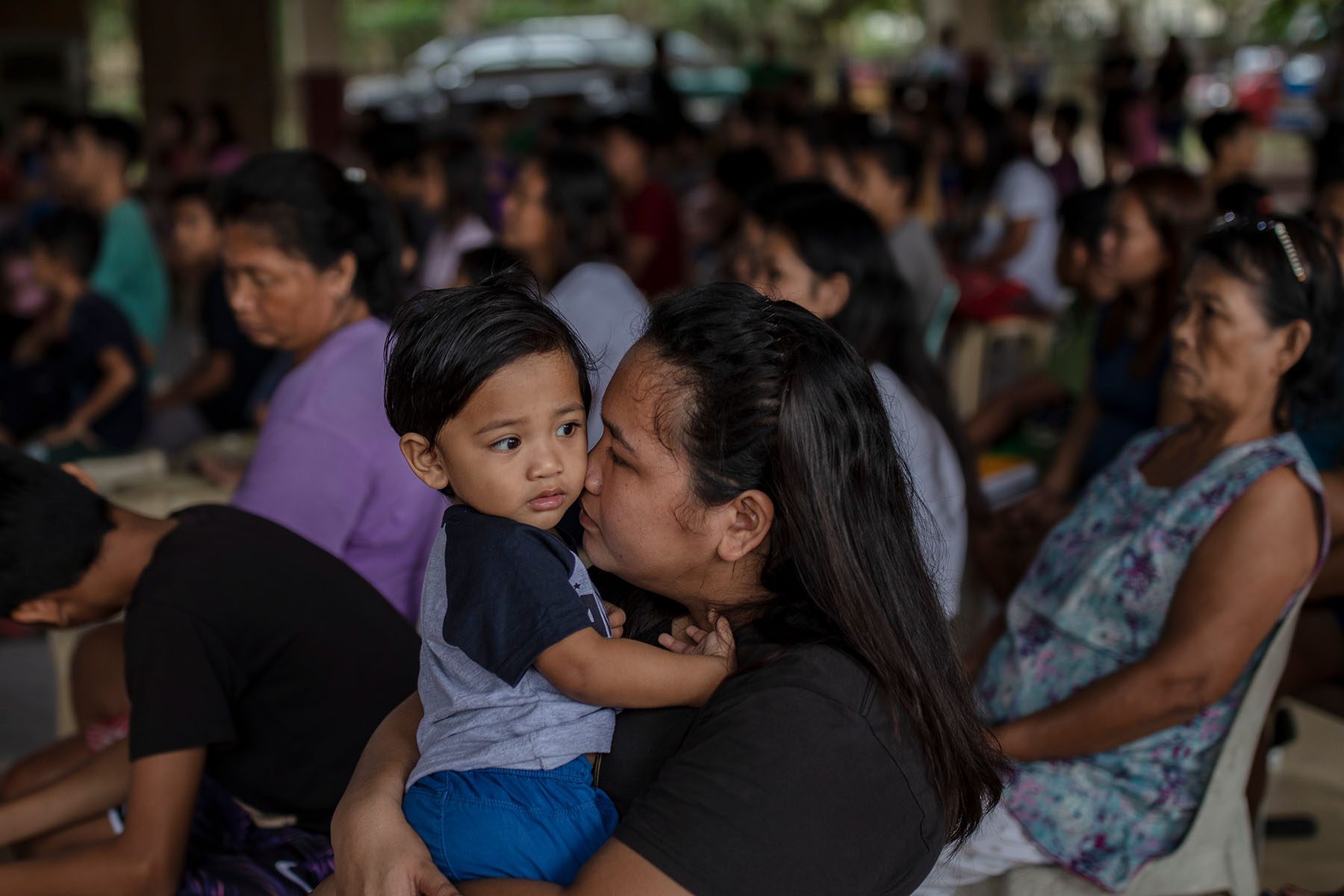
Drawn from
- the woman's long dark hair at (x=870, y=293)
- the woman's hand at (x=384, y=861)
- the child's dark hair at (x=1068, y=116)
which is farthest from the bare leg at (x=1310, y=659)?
the child's dark hair at (x=1068, y=116)

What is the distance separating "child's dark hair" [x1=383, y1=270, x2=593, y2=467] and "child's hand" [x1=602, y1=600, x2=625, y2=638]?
256 millimetres

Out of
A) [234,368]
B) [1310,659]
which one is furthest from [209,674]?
[234,368]

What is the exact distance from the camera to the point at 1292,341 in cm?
220

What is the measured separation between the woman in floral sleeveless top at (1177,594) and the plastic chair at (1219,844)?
0.02m

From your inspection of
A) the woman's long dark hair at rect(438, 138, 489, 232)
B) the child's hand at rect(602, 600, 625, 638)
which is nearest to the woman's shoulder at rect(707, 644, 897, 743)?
the child's hand at rect(602, 600, 625, 638)

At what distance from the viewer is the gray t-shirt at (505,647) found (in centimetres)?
139

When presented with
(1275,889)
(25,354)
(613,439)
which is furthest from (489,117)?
(613,439)

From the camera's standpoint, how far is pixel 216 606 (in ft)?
5.99

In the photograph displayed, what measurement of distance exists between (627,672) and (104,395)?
143 inches

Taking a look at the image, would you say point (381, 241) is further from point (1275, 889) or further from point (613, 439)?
point (1275, 889)

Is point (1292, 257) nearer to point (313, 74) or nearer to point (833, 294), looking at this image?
point (833, 294)

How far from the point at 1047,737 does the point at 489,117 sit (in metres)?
8.56

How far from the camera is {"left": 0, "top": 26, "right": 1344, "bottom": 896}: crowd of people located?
52.5 inches

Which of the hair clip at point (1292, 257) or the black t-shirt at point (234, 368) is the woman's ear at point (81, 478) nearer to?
the hair clip at point (1292, 257)
